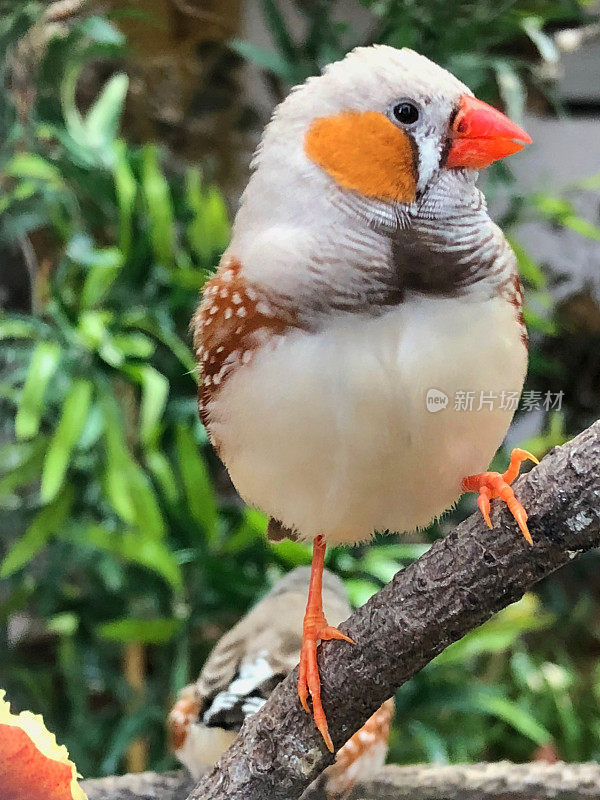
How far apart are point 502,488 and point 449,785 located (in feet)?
1.23

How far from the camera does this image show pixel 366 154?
1.31ft

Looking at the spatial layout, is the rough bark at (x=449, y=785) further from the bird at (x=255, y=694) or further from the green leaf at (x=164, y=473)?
the green leaf at (x=164, y=473)

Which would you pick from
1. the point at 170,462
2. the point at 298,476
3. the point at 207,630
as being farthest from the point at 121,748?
the point at 298,476

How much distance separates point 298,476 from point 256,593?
0.53m

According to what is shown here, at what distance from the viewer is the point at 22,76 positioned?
1005 mm

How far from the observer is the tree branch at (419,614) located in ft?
1.27

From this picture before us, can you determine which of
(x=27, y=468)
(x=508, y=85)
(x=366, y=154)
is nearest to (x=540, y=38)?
(x=508, y=85)

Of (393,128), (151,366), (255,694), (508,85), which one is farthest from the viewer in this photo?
(151,366)

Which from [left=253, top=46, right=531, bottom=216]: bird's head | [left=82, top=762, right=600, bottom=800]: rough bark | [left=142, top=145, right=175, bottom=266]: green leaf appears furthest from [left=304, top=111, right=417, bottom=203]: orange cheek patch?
[left=142, top=145, right=175, bottom=266]: green leaf

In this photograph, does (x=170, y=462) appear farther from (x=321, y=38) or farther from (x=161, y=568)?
(x=321, y=38)

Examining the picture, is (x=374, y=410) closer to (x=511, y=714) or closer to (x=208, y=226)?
(x=208, y=226)

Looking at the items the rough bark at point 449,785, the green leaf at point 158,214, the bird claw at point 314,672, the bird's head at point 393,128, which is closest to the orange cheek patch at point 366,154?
the bird's head at point 393,128

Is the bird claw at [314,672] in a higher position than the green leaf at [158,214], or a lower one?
A: lower

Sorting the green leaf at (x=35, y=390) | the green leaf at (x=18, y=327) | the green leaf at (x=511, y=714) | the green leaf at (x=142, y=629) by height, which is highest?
the green leaf at (x=18, y=327)
